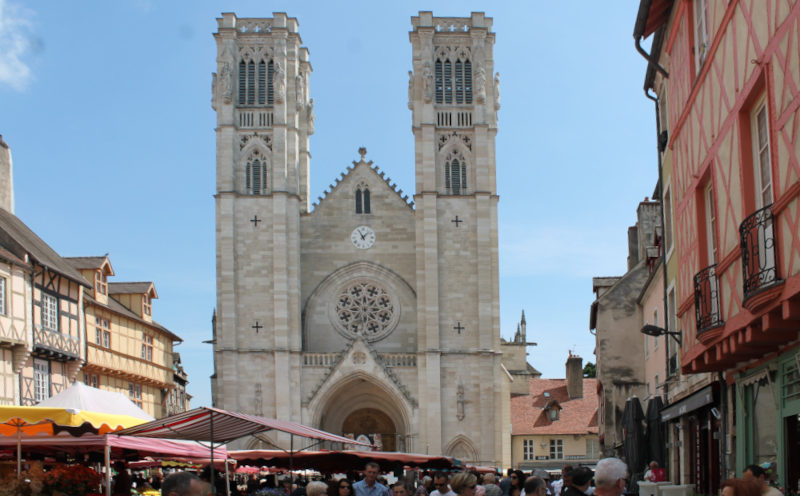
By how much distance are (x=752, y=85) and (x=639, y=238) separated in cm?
1879

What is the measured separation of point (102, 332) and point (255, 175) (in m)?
12.2

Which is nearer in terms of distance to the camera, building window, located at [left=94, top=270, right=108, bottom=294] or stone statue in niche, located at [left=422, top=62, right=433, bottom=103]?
building window, located at [left=94, top=270, right=108, bottom=294]

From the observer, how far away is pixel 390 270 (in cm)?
4228

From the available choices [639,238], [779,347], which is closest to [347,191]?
[639,238]

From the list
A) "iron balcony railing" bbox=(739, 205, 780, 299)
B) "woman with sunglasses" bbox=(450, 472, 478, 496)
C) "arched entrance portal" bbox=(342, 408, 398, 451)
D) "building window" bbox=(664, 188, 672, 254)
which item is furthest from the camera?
"arched entrance portal" bbox=(342, 408, 398, 451)

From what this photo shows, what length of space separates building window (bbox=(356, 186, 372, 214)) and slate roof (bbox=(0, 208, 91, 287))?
14548 mm

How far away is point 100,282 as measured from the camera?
3203 centimetres

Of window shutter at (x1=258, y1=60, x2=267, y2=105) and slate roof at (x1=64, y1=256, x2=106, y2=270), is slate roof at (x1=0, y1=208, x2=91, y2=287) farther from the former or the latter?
window shutter at (x1=258, y1=60, x2=267, y2=105)

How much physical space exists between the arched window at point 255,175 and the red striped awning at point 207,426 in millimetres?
28652

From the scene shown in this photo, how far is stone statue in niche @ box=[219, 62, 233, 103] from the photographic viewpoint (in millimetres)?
41531

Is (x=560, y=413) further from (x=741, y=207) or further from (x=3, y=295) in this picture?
(x=741, y=207)

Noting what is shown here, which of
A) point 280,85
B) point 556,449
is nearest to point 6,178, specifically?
point 280,85

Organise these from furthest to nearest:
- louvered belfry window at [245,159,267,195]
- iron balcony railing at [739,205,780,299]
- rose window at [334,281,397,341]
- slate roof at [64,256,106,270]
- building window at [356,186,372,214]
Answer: building window at [356,186,372,214], rose window at [334,281,397,341], louvered belfry window at [245,159,267,195], slate roof at [64,256,106,270], iron balcony railing at [739,205,780,299]

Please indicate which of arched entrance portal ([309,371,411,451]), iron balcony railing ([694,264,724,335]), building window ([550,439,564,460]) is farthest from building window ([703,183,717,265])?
building window ([550,439,564,460])
